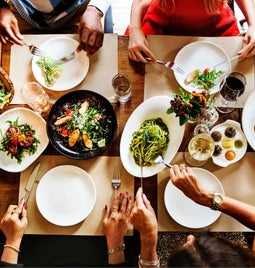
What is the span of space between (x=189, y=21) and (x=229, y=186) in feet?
3.02

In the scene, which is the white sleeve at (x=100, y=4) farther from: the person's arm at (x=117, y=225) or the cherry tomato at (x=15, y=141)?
the person's arm at (x=117, y=225)

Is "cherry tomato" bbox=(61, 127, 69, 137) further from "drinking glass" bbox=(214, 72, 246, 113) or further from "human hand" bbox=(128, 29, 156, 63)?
"drinking glass" bbox=(214, 72, 246, 113)

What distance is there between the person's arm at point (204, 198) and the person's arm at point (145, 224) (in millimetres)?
168

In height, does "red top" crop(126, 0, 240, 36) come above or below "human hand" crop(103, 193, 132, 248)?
above

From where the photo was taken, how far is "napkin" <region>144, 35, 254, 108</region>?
177 cm

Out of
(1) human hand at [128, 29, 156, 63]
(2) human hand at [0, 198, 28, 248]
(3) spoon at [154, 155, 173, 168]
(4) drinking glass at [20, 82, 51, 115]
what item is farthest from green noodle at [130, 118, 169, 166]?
(2) human hand at [0, 198, 28, 248]

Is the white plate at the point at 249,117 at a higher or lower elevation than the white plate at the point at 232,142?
higher

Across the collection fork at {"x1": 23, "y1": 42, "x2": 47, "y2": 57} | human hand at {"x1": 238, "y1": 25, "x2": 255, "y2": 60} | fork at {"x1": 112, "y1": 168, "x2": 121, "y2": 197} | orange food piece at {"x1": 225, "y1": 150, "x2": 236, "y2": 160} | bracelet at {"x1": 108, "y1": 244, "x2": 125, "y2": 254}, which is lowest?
bracelet at {"x1": 108, "y1": 244, "x2": 125, "y2": 254}

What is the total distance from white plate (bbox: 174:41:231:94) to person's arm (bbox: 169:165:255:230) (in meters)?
0.51

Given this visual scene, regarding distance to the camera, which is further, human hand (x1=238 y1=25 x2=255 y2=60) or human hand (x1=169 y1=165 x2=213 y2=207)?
human hand (x1=238 y1=25 x2=255 y2=60)

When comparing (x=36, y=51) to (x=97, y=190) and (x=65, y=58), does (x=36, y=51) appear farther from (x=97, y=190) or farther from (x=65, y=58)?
(x=97, y=190)

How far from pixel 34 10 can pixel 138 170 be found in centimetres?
111

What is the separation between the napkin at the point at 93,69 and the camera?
5.86 feet

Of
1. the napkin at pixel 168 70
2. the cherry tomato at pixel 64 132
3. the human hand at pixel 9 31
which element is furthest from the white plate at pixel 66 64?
the napkin at pixel 168 70
